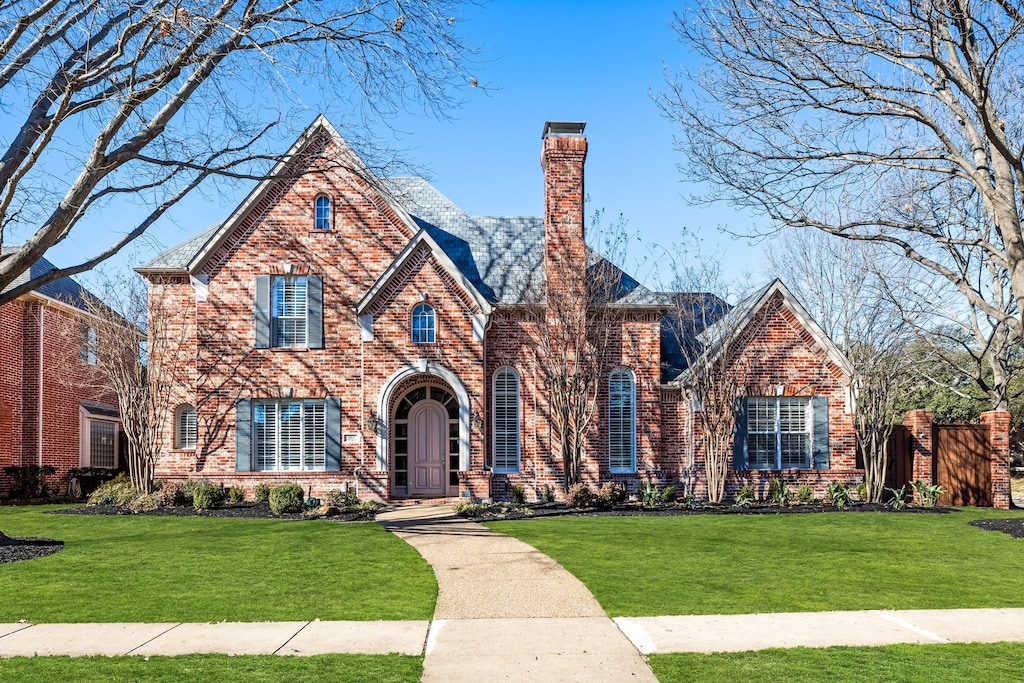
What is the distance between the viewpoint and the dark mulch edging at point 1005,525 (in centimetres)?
1546

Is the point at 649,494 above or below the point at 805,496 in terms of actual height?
above

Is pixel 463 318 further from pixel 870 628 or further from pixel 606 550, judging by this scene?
pixel 870 628

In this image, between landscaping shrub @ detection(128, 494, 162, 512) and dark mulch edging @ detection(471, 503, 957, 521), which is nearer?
dark mulch edging @ detection(471, 503, 957, 521)

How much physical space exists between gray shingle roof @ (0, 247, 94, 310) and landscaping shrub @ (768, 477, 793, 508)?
1869 centimetres

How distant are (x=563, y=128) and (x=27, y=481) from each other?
16637 mm

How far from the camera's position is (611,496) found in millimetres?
19125

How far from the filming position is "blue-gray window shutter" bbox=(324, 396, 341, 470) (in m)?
20.7

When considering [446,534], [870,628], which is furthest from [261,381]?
[870,628]

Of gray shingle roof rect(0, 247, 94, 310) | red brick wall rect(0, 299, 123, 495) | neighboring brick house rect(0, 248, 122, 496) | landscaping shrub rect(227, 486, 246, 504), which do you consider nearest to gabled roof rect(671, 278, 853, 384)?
landscaping shrub rect(227, 486, 246, 504)

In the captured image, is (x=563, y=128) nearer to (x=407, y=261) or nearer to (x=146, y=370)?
(x=407, y=261)

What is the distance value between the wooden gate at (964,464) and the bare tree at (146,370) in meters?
18.5

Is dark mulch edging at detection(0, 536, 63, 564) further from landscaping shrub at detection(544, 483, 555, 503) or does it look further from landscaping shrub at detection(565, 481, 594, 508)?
landscaping shrub at detection(544, 483, 555, 503)

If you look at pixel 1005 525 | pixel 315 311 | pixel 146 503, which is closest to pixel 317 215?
pixel 315 311

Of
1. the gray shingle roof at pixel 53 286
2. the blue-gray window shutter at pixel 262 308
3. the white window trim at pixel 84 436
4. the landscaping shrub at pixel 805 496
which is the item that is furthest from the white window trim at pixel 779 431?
the white window trim at pixel 84 436
